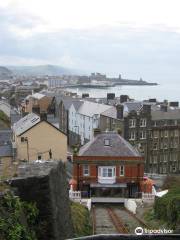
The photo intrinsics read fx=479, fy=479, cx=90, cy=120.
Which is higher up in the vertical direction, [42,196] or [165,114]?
[42,196]

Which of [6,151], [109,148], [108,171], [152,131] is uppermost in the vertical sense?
[109,148]

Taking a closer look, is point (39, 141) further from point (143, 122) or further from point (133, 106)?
point (133, 106)

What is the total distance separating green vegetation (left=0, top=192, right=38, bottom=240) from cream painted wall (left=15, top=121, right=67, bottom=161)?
35.9 m

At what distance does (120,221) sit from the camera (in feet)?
90.3

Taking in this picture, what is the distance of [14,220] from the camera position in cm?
1027

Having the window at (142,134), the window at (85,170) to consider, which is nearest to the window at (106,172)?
the window at (85,170)

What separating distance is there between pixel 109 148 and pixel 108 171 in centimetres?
198

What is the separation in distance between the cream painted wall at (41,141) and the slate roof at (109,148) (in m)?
6.79

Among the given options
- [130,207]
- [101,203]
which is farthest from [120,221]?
[101,203]

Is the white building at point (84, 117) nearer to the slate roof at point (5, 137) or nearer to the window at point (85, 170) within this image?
the slate roof at point (5, 137)

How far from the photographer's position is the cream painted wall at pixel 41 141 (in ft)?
155

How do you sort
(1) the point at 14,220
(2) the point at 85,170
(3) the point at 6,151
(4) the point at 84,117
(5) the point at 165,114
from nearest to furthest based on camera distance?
(1) the point at 14,220
(2) the point at 85,170
(3) the point at 6,151
(5) the point at 165,114
(4) the point at 84,117

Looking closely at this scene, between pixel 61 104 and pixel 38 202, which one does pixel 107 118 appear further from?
pixel 38 202

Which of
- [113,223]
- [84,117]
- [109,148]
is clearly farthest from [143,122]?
[113,223]
